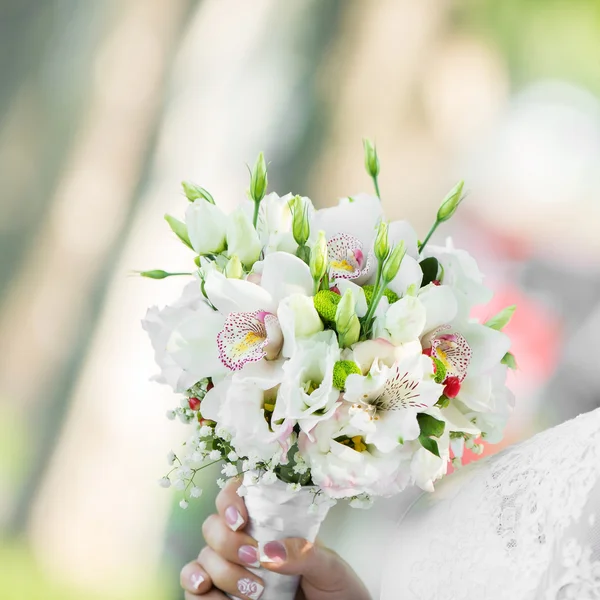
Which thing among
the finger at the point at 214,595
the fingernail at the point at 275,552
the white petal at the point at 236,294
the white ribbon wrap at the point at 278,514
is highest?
the white petal at the point at 236,294

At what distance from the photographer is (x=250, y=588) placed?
0.83 meters

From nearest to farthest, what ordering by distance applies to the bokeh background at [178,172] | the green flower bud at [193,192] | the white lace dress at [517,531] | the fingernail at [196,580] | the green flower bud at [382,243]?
the white lace dress at [517,531] → the green flower bud at [382,243] → the green flower bud at [193,192] → the fingernail at [196,580] → the bokeh background at [178,172]

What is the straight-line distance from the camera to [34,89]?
53.6 inches

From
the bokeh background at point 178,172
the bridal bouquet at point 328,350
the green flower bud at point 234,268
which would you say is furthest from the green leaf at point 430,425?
the bokeh background at point 178,172

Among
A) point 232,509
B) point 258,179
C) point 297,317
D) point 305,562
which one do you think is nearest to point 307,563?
point 305,562

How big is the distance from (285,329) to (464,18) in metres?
1.16

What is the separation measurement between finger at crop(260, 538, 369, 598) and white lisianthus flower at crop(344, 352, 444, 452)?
9.4 inches

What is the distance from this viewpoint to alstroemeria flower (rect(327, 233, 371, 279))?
697 millimetres

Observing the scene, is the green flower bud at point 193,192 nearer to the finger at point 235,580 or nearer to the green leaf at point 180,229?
the green leaf at point 180,229

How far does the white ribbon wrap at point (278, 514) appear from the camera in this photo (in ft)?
2.46

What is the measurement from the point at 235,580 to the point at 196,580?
6 cm

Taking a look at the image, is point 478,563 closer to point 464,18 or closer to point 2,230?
point 2,230

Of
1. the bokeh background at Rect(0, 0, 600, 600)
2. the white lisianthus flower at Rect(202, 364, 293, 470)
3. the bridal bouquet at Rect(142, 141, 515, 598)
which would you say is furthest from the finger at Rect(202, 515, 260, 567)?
the bokeh background at Rect(0, 0, 600, 600)

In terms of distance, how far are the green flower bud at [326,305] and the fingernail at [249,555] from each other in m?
0.33
